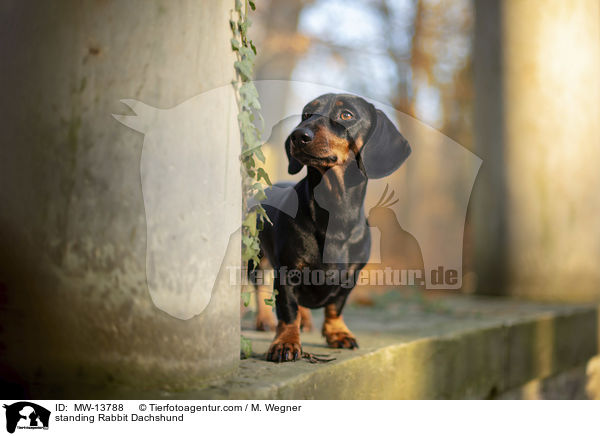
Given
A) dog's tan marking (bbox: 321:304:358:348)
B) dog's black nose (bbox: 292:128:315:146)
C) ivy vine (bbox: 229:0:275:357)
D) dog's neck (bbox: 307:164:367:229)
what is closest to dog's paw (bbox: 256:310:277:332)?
dog's tan marking (bbox: 321:304:358:348)

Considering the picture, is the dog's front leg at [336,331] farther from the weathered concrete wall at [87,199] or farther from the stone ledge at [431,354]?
the weathered concrete wall at [87,199]

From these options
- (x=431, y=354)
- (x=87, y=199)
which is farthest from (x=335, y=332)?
(x=87, y=199)

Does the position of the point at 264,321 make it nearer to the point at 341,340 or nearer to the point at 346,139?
the point at 341,340

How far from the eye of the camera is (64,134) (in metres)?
1.56

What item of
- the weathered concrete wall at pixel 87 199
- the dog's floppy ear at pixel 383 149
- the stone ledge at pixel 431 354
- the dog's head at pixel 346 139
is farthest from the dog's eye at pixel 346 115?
the stone ledge at pixel 431 354

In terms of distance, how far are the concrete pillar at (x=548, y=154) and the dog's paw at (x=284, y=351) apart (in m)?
3.39

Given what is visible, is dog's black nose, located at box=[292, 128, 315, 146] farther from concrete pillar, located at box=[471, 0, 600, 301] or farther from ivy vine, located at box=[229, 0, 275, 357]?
concrete pillar, located at box=[471, 0, 600, 301]

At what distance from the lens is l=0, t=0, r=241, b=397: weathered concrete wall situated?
5.03 feet

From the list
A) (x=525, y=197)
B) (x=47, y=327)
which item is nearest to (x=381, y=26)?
(x=525, y=197)

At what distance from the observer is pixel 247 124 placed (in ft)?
5.81

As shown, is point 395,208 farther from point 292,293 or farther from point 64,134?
point 64,134

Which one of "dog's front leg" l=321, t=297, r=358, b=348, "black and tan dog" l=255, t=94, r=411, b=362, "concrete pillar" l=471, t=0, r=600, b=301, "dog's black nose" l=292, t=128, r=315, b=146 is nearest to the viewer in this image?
"dog's black nose" l=292, t=128, r=315, b=146

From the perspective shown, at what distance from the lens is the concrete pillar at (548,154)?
183 inches

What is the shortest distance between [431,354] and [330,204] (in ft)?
3.46
